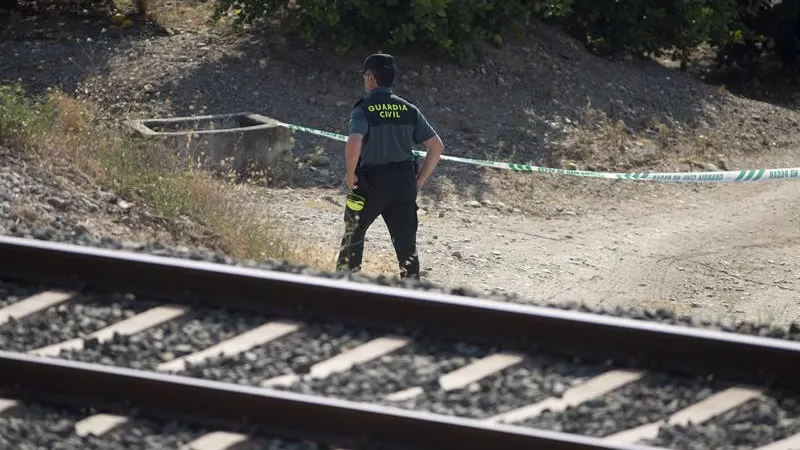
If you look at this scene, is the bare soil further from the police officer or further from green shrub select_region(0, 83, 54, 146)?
green shrub select_region(0, 83, 54, 146)

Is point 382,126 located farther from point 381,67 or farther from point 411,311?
point 411,311

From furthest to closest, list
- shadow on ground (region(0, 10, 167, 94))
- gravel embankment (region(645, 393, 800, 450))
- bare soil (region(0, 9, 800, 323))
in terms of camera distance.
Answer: shadow on ground (region(0, 10, 167, 94)) < bare soil (region(0, 9, 800, 323)) < gravel embankment (region(645, 393, 800, 450))

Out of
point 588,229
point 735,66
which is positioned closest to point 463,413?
point 588,229

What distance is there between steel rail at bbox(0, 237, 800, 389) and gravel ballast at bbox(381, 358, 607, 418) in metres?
0.10

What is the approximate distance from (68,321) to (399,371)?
63.0 inches

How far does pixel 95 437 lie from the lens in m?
5.00

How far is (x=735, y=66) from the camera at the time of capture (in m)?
19.1

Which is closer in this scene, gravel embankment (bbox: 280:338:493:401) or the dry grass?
gravel embankment (bbox: 280:338:493:401)

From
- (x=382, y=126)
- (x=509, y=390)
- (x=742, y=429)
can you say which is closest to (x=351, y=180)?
(x=382, y=126)

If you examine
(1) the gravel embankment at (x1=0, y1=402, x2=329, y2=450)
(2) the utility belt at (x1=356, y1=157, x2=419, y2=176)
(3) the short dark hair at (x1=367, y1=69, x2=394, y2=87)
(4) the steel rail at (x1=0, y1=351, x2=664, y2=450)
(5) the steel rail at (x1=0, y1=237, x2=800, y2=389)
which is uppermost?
(3) the short dark hair at (x1=367, y1=69, x2=394, y2=87)

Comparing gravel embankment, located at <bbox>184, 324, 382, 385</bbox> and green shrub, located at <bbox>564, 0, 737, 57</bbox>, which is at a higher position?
green shrub, located at <bbox>564, 0, 737, 57</bbox>

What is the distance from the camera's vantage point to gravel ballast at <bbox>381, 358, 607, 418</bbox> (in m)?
5.19

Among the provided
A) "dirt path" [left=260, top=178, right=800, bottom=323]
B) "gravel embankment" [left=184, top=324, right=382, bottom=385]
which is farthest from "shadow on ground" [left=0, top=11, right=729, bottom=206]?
"gravel embankment" [left=184, top=324, right=382, bottom=385]

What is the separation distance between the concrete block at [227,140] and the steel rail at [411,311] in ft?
15.8
